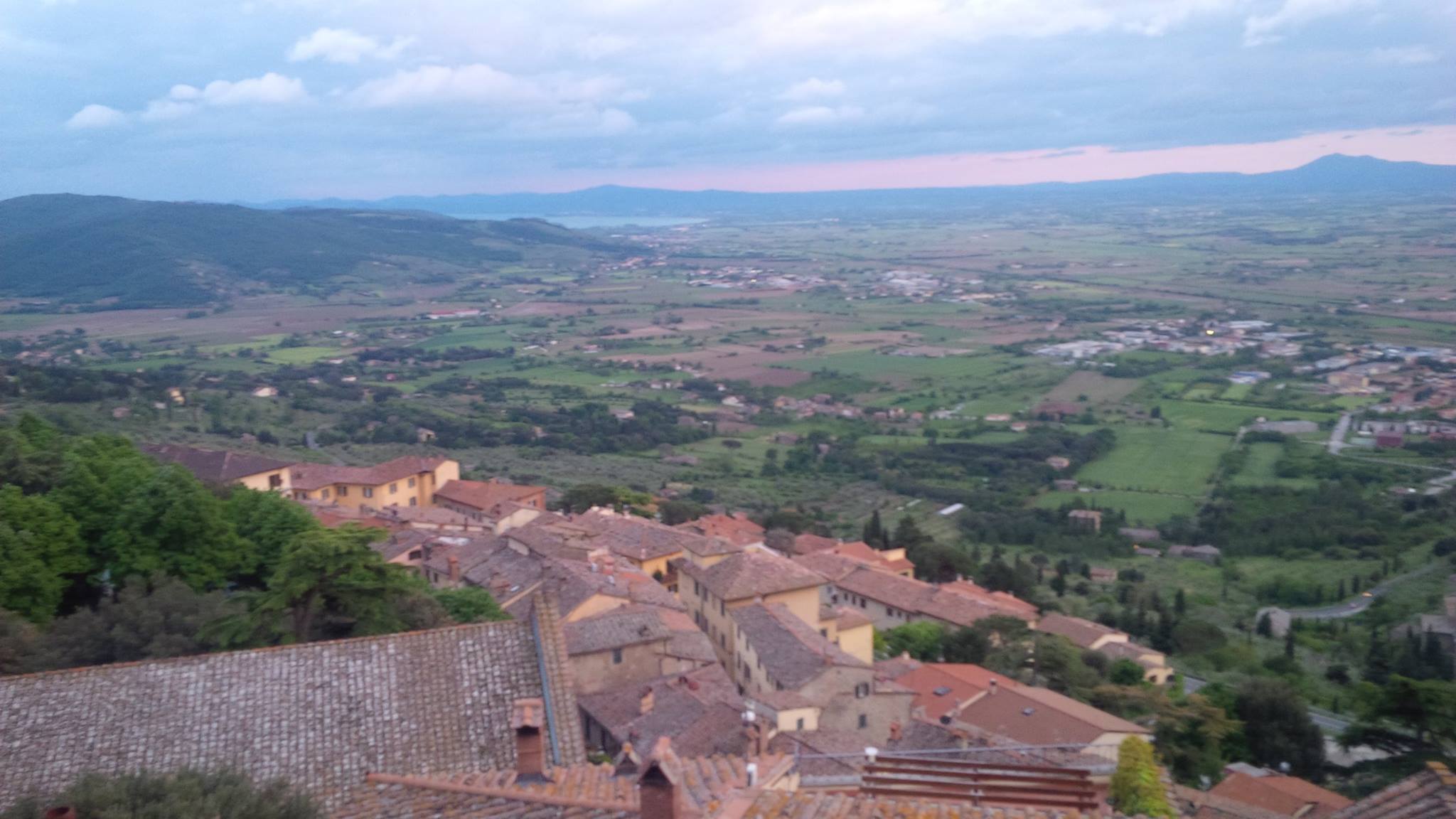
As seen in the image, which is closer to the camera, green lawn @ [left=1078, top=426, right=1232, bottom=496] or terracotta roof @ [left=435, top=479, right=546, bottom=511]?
terracotta roof @ [left=435, top=479, right=546, bottom=511]

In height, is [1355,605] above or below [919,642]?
below

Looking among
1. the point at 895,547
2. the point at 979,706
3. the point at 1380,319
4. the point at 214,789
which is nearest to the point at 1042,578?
the point at 895,547

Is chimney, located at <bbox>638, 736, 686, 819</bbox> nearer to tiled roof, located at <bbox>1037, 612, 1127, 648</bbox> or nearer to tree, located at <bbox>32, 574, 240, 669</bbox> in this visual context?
tree, located at <bbox>32, 574, 240, 669</bbox>

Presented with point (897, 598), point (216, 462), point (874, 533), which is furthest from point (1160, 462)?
point (216, 462)

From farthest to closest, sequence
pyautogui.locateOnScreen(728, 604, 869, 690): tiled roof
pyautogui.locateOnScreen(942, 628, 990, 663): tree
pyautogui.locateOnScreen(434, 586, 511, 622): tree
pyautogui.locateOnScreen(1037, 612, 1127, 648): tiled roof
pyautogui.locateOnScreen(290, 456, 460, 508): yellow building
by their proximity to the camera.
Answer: pyautogui.locateOnScreen(290, 456, 460, 508): yellow building < pyautogui.locateOnScreen(1037, 612, 1127, 648): tiled roof < pyautogui.locateOnScreen(942, 628, 990, 663): tree < pyautogui.locateOnScreen(728, 604, 869, 690): tiled roof < pyautogui.locateOnScreen(434, 586, 511, 622): tree

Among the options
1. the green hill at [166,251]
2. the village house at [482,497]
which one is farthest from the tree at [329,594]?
the green hill at [166,251]

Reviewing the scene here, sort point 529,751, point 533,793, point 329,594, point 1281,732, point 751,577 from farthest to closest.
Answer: point 751,577
point 1281,732
point 329,594
point 529,751
point 533,793

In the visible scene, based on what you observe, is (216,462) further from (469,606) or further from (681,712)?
(681,712)

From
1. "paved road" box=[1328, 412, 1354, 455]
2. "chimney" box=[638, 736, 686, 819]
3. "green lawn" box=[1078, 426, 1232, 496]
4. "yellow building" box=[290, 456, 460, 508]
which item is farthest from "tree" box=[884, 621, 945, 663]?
"paved road" box=[1328, 412, 1354, 455]
